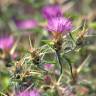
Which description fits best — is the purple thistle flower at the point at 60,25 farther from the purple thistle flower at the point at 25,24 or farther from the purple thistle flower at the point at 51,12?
the purple thistle flower at the point at 25,24

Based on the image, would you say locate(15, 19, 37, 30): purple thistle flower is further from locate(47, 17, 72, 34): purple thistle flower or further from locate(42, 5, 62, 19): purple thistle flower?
locate(47, 17, 72, 34): purple thistle flower

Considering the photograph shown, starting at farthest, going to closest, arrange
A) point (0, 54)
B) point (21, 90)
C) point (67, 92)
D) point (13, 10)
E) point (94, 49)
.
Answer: point (13, 10) → point (94, 49) → point (0, 54) → point (67, 92) → point (21, 90)

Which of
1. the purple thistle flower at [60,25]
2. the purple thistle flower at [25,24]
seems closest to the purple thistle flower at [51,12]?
the purple thistle flower at [60,25]

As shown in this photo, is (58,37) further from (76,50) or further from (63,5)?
(63,5)

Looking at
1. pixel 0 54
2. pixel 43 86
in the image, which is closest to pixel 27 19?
pixel 0 54

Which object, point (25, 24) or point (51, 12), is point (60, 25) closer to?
point (51, 12)

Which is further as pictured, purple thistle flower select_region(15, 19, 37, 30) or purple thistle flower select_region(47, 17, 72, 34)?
purple thistle flower select_region(15, 19, 37, 30)

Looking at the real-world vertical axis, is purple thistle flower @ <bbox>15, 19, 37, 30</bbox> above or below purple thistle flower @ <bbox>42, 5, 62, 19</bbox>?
below

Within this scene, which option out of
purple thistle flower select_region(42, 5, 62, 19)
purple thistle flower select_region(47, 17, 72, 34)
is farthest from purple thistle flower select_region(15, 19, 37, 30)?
purple thistle flower select_region(47, 17, 72, 34)
